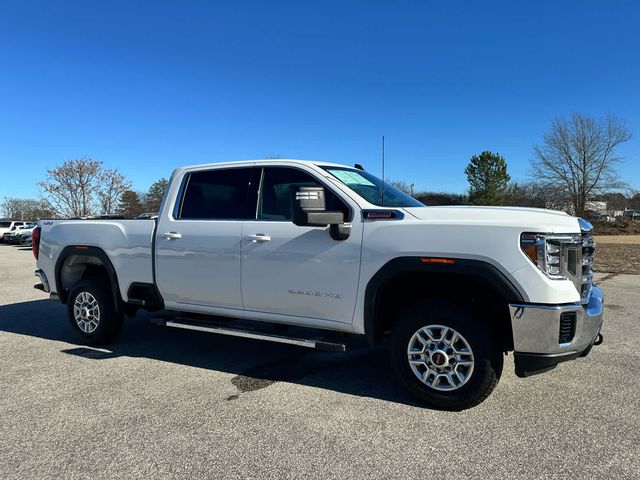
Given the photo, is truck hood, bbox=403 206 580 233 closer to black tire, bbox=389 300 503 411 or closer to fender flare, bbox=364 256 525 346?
fender flare, bbox=364 256 525 346

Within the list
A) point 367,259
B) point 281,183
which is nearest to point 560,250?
point 367,259

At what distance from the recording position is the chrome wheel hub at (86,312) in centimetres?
564

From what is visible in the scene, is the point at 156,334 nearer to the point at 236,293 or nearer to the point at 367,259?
the point at 236,293

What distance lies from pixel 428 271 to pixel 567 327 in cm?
104

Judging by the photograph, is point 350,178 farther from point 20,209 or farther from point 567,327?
point 20,209

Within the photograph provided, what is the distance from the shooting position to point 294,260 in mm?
4281

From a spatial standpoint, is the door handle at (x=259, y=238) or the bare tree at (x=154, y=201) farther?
the bare tree at (x=154, y=201)

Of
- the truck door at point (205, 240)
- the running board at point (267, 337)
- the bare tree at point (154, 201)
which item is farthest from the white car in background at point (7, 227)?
the running board at point (267, 337)

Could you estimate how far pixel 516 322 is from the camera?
3.45m

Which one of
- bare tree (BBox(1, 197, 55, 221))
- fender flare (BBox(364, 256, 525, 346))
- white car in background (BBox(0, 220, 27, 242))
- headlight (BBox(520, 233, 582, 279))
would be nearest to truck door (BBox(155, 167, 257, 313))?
fender flare (BBox(364, 256, 525, 346))

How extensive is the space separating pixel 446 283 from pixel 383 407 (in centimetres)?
110

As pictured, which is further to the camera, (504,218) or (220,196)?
(220,196)

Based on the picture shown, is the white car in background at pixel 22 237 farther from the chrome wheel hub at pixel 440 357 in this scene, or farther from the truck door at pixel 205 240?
the chrome wheel hub at pixel 440 357

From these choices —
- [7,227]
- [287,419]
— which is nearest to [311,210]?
[287,419]
